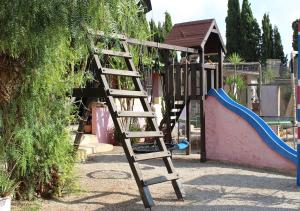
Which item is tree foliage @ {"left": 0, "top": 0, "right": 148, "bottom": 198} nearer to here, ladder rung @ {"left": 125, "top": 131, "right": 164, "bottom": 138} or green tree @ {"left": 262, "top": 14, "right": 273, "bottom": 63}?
ladder rung @ {"left": 125, "top": 131, "right": 164, "bottom": 138}

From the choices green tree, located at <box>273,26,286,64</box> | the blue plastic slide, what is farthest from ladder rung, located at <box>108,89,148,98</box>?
green tree, located at <box>273,26,286,64</box>

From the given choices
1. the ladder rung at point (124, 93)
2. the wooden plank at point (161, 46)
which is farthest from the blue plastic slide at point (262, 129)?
the ladder rung at point (124, 93)

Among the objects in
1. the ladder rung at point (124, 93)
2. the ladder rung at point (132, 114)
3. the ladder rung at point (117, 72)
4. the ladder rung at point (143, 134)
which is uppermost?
the ladder rung at point (117, 72)

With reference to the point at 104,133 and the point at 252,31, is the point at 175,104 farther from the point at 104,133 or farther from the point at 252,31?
the point at 252,31

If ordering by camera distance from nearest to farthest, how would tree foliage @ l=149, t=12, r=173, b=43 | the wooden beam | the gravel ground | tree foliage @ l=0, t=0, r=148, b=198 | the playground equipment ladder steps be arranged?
tree foliage @ l=0, t=0, r=148, b=198 → the wooden beam → the playground equipment ladder steps → the gravel ground → tree foliage @ l=149, t=12, r=173, b=43

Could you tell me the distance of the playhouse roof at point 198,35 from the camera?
1067 cm

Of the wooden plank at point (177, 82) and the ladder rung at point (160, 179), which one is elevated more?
the wooden plank at point (177, 82)

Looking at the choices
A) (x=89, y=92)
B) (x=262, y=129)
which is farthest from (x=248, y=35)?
(x=89, y=92)

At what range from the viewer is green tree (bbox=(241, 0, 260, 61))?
3528 centimetres

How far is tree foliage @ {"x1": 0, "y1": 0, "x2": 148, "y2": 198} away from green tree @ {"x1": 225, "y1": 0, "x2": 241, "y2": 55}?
2906cm

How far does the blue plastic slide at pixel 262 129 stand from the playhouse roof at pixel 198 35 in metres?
1.24

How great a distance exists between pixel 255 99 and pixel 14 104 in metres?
23.1

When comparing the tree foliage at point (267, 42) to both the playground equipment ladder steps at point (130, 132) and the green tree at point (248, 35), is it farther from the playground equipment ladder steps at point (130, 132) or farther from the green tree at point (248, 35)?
the playground equipment ladder steps at point (130, 132)

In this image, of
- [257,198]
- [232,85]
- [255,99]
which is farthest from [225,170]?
[255,99]
